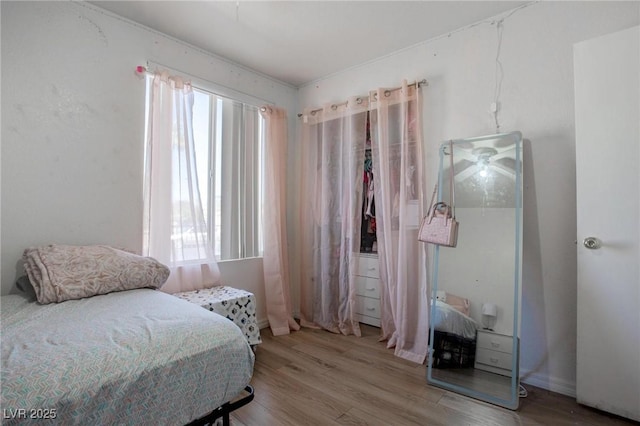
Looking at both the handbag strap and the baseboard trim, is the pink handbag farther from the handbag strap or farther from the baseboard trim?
the baseboard trim

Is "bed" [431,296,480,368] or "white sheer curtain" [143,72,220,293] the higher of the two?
"white sheer curtain" [143,72,220,293]

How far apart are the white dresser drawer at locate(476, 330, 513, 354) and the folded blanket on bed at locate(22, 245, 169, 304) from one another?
6.99 feet

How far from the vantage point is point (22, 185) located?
6.04ft

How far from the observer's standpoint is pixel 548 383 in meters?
2.04

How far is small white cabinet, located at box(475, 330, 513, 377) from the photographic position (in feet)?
6.53

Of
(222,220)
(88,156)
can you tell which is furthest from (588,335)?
(88,156)

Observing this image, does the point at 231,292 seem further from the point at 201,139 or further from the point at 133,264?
the point at 201,139

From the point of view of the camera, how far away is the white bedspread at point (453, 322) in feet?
7.12

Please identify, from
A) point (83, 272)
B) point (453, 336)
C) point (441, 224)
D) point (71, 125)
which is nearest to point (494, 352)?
point (453, 336)

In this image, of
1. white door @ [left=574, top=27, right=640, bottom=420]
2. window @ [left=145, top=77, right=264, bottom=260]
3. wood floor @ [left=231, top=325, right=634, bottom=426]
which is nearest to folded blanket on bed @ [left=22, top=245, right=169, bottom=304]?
window @ [left=145, top=77, right=264, bottom=260]

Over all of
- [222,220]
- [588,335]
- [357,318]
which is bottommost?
[357,318]

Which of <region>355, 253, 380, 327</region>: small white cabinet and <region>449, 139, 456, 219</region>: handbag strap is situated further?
<region>355, 253, 380, 327</region>: small white cabinet

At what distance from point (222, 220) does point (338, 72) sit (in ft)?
6.25

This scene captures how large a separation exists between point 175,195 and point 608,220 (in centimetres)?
290
